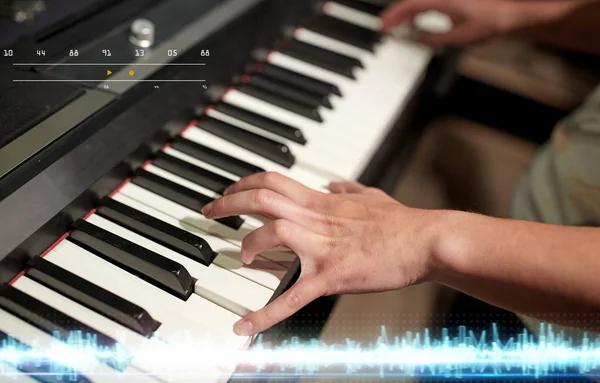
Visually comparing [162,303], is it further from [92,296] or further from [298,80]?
[298,80]

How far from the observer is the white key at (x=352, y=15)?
1.21 metres

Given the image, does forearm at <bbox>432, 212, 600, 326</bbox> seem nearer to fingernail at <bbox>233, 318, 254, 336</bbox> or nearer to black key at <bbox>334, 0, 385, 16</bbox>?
fingernail at <bbox>233, 318, 254, 336</bbox>

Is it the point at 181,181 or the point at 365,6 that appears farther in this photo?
the point at 365,6

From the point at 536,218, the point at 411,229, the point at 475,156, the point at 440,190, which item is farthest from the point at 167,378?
the point at 475,156

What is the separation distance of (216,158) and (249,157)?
0.06 meters

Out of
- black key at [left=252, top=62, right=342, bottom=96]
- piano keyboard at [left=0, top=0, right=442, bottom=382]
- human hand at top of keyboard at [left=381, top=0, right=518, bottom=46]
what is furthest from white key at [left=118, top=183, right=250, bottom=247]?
human hand at top of keyboard at [left=381, top=0, right=518, bottom=46]

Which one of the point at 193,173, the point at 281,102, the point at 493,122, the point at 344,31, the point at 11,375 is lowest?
the point at 11,375

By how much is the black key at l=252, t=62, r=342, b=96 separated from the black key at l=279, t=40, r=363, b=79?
0.19 feet

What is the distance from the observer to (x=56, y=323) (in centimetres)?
60

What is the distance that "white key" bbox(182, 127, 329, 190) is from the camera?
850 millimetres

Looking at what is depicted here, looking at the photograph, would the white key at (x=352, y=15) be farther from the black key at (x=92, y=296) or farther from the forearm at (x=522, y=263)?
the black key at (x=92, y=296)

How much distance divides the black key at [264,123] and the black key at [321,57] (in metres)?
0.21

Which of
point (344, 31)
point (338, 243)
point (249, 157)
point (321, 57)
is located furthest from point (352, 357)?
point (344, 31)

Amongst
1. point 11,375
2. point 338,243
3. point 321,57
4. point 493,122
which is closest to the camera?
point 11,375
